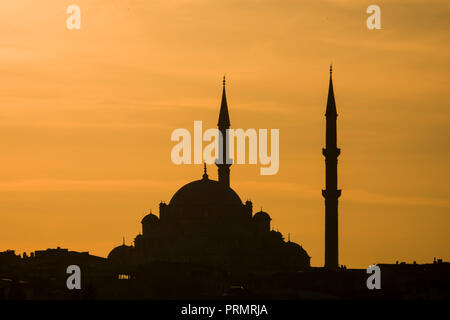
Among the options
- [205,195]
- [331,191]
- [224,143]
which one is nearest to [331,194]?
[331,191]

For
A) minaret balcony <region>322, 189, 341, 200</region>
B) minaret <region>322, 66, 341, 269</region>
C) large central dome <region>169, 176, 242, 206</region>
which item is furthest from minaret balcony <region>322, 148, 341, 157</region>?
large central dome <region>169, 176, 242, 206</region>

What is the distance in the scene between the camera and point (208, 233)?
184500mm

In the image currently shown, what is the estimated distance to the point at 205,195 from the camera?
184 m

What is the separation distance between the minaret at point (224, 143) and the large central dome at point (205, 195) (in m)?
1.33

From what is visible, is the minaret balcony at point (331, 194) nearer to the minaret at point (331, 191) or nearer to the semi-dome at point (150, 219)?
the minaret at point (331, 191)

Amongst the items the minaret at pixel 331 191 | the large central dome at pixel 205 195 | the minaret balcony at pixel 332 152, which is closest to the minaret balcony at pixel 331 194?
the minaret at pixel 331 191

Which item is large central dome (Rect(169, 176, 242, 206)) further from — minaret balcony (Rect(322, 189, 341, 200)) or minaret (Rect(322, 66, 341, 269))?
minaret balcony (Rect(322, 189, 341, 200))

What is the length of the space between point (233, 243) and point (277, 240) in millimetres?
3291

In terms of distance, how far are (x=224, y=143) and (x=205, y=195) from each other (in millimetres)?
4341

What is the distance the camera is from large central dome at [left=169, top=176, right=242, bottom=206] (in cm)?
18375

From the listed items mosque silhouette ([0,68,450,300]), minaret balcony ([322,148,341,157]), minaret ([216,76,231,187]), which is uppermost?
minaret ([216,76,231,187])

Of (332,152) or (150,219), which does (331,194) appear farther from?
(150,219)
